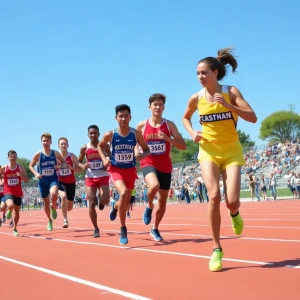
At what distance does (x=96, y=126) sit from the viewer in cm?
986

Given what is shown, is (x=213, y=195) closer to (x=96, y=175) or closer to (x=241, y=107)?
(x=241, y=107)

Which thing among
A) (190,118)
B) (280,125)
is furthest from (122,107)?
(280,125)

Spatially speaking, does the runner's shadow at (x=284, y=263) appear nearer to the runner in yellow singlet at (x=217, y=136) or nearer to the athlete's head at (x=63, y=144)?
the runner in yellow singlet at (x=217, y=136)

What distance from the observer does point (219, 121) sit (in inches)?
203

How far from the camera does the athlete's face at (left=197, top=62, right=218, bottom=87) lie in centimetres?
514

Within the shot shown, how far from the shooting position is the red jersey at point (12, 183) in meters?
11.7

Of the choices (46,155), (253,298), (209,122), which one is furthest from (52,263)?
(46,155)

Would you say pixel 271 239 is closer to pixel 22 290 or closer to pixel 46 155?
pixel 22 290

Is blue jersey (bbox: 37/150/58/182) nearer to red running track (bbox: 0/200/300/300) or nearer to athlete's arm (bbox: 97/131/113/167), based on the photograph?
red running track (bbox: 0/200/300/300)

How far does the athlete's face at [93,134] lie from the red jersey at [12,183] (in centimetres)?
279

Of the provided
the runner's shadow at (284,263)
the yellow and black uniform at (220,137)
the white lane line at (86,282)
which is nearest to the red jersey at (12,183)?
the white lane line at (86,282)

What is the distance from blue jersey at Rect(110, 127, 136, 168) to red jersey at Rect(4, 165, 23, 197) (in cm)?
484

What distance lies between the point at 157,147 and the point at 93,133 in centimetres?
236

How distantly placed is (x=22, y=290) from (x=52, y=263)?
1.58 metres
